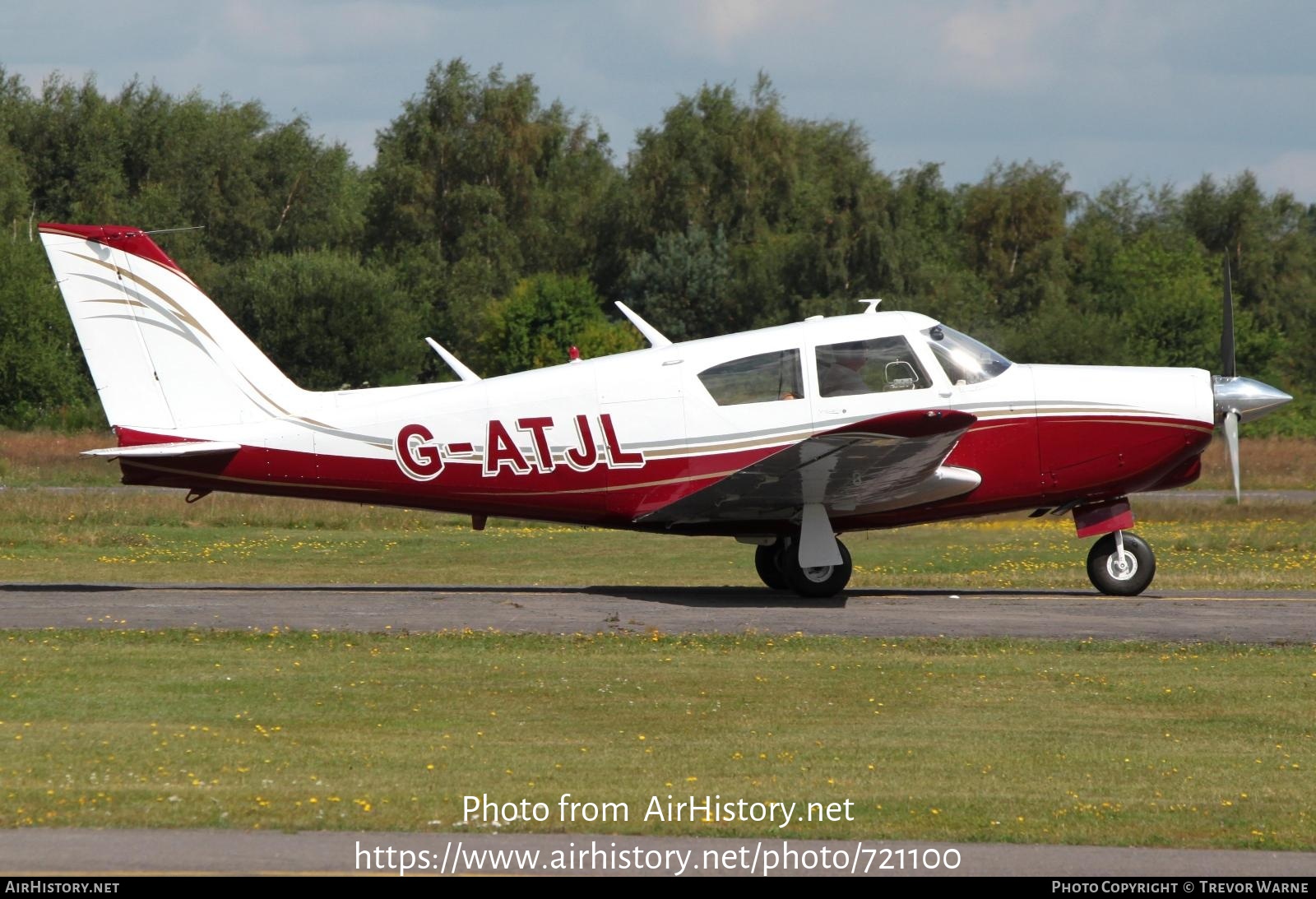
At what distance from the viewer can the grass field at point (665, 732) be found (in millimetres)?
7215

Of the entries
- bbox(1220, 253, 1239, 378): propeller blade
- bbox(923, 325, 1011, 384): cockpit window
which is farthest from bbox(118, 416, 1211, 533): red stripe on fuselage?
bbox(1220, 253, 1239, 378): propeller blade

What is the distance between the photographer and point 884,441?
13633 millimetres

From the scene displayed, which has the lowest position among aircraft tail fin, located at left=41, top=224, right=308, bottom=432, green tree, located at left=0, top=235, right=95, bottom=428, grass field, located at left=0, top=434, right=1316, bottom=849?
grass field, located at left=0, top=434, right=1316, bottom=849

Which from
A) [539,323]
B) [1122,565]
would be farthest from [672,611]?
[539,323]

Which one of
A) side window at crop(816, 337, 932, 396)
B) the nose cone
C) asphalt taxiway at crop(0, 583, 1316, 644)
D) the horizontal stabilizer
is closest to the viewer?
asphalt taxiway at crop(0, 583, 1316, 644)

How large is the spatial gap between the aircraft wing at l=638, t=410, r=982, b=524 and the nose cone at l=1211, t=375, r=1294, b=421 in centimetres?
257

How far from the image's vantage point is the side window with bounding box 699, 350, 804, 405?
1470 cm

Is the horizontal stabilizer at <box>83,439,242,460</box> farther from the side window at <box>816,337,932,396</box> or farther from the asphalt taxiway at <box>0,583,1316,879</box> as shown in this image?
the side window at <box>816,337,932,396</box>

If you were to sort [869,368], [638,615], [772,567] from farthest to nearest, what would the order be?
[772,567] → [869,368] → [638,615]

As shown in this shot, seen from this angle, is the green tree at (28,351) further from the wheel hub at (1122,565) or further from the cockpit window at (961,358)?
the wheel hub at (1122,565)

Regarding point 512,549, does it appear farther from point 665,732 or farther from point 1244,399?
point 665,732

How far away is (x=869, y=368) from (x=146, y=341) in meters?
7.04

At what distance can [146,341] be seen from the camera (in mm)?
14836

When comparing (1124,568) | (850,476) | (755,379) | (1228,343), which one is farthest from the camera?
(1228,343)
